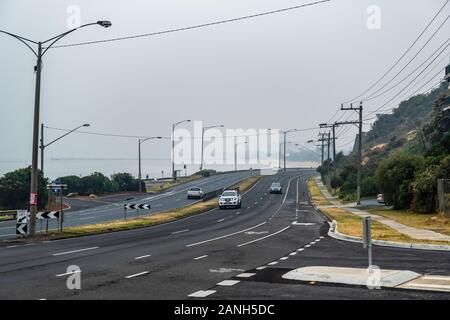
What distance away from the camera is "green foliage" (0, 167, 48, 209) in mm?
59344

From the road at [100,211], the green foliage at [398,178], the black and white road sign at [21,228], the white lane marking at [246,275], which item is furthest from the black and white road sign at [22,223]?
the green foliage at [398,178]

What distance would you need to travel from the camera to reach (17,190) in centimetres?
5991

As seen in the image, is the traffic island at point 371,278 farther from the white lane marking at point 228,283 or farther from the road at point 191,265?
the white lane marking at point 228,283

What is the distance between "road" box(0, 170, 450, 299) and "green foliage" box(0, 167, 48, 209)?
123 ft

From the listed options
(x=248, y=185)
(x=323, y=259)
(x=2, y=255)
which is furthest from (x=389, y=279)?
(x=248, y=185)

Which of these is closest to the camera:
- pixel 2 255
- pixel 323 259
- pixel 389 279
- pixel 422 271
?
pixel 389 279

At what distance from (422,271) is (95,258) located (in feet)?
30.0

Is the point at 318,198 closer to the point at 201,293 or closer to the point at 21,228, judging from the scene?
the point at 21,228

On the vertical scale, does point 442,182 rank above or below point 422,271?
above

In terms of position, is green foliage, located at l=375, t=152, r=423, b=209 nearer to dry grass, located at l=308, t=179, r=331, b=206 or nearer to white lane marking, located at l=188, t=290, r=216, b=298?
dry grass, located at l=308, t=179, r=331, b=206

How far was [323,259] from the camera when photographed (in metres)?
15.9

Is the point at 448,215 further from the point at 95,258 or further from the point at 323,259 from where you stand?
the point at 95,258
